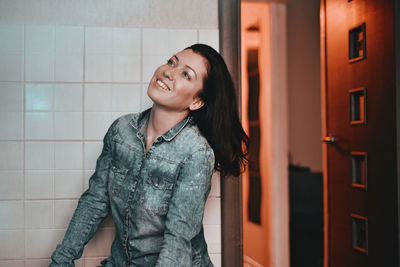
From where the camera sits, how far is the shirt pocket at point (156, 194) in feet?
4.66

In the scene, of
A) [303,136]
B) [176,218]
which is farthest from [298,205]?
[176,218]

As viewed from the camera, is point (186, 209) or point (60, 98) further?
point (60, 98)

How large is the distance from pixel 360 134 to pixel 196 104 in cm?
122

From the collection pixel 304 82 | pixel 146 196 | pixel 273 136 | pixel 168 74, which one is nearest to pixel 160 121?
pixel 168 74

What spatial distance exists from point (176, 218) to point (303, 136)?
97.1 inches

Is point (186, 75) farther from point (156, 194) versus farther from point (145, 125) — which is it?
point (156, 194)

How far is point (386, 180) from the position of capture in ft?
6.55

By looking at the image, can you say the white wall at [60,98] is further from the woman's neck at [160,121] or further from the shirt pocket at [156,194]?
the shirt pocket at [156,194]

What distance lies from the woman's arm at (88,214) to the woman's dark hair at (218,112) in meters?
0.40

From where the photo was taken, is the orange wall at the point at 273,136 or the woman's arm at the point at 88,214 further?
the orange wall at the point at 273,136

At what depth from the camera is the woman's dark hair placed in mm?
1488

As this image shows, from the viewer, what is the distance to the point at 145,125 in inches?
61.2

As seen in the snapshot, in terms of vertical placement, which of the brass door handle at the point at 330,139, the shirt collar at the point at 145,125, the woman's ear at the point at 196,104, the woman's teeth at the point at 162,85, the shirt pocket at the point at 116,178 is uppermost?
the woman's teeth at the point at 162,85

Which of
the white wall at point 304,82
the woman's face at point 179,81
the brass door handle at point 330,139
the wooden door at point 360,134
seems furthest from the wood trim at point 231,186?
the white wall at point 304,82
